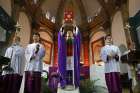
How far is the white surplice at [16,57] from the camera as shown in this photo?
6.37 meters

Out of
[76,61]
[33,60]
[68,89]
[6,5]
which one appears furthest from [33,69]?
[6,5]

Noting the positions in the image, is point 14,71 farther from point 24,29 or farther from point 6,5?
point 24,29

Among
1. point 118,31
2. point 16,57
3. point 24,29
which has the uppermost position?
point 24,29

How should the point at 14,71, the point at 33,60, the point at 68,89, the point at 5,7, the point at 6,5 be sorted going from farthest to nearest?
the point at 6,5 → the point at 5,7 → the point at 68,89 → the point at 33,60 → the point at 14,71

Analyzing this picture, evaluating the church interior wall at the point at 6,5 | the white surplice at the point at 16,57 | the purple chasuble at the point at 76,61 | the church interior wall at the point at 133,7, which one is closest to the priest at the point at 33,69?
the white surplice at the point at 16,57

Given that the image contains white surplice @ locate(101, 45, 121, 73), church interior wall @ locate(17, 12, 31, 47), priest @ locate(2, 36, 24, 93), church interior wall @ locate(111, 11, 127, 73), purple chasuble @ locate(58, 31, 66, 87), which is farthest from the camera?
church interior wall @ locate(17, 12, 31, 47)

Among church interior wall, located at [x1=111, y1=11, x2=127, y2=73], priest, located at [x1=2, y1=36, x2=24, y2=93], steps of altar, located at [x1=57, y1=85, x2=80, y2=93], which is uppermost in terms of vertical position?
church interior wall, located at [x1=111, y1=11, x2=127, y2=73]

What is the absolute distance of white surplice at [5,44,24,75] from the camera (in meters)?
6.37

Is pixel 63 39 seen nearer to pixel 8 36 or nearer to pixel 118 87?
pixel 8 36

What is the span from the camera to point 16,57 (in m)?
6.52

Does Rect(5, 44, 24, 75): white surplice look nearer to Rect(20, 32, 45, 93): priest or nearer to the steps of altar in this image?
Rect(20, 32, 45, 93): priest

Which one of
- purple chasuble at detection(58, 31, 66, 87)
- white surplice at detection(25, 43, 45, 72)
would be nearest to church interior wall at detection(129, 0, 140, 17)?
purple chasuble at detection(58, 31, 66, 87)

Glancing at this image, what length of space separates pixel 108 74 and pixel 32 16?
18.7 ft

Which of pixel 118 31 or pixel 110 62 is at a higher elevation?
pixel 118 31
